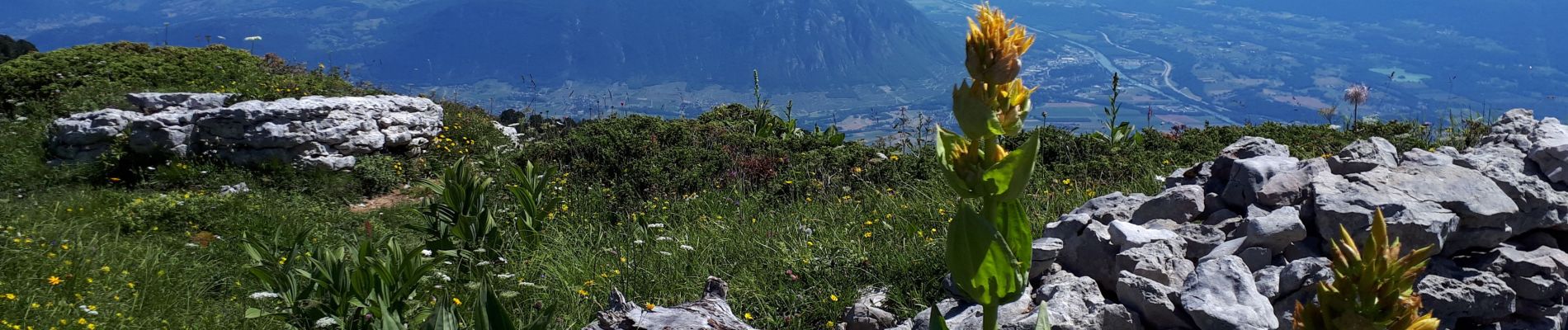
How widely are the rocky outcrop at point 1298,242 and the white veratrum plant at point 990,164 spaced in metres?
1.94

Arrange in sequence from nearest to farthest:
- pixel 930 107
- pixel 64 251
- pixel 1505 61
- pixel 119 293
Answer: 1. pixel 119 293
2. pixel 64 251
3. pixel 930 107
4. pixel 1505 61

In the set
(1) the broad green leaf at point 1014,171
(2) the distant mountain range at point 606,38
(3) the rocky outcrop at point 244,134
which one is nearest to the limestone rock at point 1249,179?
(1) the broad green leaf at point 1014,171

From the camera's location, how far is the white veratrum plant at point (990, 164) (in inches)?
59.7

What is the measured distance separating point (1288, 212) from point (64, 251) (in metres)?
7.37

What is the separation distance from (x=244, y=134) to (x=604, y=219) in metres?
5.43

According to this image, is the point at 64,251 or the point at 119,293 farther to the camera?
the point at 64,251

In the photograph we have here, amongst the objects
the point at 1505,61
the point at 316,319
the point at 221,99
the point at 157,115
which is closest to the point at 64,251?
the point at 316,319

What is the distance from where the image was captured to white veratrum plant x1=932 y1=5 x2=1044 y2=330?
152cm

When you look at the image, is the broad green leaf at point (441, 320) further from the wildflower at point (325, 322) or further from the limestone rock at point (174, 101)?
the limestone rock at point (174, 101)

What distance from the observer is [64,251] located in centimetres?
571

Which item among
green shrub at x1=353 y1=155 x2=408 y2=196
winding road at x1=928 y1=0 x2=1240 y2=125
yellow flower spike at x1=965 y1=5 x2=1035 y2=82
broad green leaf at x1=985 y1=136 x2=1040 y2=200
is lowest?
winding road at x1=928 y1=0 x2=1240 y2=125

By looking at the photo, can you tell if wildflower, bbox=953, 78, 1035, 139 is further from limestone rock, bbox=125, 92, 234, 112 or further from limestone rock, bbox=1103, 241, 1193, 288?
limestone rock, bbox=125, 92, 234, 112

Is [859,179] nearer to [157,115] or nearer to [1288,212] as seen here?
[1288,212]

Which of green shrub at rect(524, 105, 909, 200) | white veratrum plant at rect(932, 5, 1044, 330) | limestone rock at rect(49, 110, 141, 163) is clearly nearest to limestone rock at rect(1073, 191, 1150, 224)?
green shrub at rect(524, 105, 909, 200)
